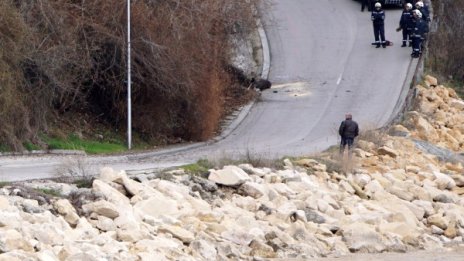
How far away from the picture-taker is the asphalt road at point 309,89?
82.6 ft

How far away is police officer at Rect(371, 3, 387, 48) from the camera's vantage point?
120 feet

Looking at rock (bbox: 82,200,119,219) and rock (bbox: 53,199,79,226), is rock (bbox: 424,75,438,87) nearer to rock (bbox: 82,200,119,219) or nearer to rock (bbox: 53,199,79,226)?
rock (bbox: 82,200,119,219)

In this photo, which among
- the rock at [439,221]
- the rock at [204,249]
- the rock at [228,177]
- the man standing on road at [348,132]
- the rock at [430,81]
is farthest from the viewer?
the rock at [430,81]

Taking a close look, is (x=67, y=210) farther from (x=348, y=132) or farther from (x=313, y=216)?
(x=348, y=132)

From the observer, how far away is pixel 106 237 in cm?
1702

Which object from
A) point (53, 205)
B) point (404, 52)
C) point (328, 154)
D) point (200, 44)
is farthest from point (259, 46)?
→ point (53, 205)

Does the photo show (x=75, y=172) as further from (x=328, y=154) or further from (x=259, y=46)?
(x=259, y=46)

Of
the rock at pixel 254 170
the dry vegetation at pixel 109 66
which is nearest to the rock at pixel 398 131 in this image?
the dry vegetation at pixel 109 66

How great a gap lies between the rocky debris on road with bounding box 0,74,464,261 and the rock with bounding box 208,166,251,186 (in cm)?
2

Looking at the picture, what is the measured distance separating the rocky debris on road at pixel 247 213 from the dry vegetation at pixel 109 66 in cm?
453

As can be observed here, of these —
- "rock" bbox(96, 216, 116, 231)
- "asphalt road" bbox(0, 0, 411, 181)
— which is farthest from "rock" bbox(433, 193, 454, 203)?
"rock" bbox(96, 216, 116, 231)

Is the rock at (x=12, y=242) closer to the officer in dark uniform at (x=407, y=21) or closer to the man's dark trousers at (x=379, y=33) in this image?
the officer in dark uniform at (x=407, y=21)

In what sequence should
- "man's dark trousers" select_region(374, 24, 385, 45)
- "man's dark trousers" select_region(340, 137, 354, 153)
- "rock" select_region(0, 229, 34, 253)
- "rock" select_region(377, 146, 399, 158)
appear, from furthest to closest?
"man's dark trousers" select_region(374, 24, 385, 45) → "rock" select_region(377, 146, 399, 158) → "man's dark trousers" select_region(340, 137, 354, 153) → "rock" select_region(0, 229, 34, 253)

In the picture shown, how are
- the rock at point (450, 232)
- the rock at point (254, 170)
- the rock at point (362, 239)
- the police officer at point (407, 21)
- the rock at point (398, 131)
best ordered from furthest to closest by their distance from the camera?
the police officer at point (407, 21) → the rock at point (398, 131) → the rock at point (254, 170) → the rock at point (450, 232) → the rock at point (362, 239)
